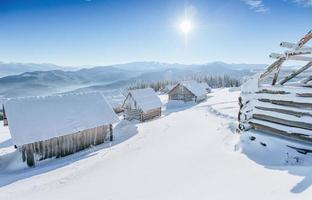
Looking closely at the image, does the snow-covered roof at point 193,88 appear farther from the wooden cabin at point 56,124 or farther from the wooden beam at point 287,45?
the wooden beam at point 287,45

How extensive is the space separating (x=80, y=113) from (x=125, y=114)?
15.4 m

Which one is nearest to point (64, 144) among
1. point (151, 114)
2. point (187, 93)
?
point (151, 114)

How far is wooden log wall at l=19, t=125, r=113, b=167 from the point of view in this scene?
16781 millimetres

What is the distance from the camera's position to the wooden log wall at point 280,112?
8.66m

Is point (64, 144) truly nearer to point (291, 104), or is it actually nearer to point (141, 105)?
point (141, 105)

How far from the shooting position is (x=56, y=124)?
18.8m

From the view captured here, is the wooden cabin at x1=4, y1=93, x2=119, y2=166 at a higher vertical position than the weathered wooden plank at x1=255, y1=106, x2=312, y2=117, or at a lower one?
lower

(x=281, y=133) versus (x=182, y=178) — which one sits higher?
(x=281, y=133)

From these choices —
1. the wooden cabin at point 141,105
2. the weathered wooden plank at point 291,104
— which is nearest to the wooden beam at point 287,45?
the weathered wooden plank at point 291,104

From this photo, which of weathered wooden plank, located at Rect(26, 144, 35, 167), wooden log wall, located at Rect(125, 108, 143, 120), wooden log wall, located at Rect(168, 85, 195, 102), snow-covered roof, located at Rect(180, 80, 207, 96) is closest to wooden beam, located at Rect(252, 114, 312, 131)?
weathered wooden plank, located at Rect(26, 144, 35, 167)

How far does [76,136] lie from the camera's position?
19422 mm

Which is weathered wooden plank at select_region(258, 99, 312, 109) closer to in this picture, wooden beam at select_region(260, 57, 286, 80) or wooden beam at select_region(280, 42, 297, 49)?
wooden beam at select_region(260, 57, 286, 80)

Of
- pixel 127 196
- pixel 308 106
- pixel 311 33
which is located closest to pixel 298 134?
pixel 308 106

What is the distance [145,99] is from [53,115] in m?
17.2
